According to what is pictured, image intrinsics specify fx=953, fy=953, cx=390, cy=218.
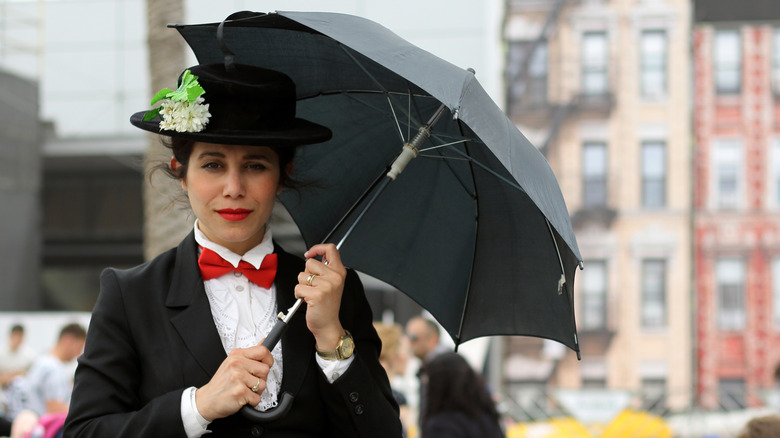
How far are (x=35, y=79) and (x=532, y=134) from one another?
913cm

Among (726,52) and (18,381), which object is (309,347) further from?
(726,52)

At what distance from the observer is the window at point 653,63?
17.7 metres

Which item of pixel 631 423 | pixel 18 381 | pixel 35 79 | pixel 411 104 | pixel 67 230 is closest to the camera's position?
pixel 411 104

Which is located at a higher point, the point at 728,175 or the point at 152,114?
the point at 152,114

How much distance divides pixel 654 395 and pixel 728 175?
14.7 ft

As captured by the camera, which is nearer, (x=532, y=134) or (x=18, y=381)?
(x=18, y=381)

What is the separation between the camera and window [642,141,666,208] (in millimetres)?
17578

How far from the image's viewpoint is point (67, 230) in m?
18.9

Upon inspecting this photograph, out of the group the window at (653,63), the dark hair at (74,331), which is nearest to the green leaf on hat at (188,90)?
the dark hair at (74,331)

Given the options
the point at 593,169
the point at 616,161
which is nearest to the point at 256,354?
the point at 593,169

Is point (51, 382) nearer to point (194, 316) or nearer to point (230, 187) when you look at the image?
point (194, 316)

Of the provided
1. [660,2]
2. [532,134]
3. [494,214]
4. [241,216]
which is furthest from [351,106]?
[660,2]

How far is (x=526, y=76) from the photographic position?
1759 centimetres

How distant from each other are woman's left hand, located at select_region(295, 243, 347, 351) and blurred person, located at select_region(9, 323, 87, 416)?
469 cm
